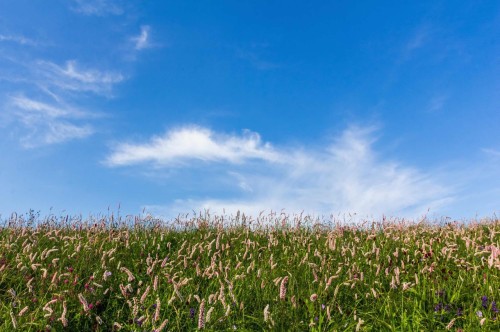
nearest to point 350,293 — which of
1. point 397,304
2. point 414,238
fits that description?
point 397,304

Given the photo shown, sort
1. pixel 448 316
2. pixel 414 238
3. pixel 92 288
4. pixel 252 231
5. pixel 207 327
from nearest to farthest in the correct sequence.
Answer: pixel 207 327
pixel 448 316
pixel 92 288
pixel 414 238
pixel 252 231

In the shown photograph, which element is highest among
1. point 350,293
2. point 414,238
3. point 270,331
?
point 414,238

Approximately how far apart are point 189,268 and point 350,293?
2597 mm

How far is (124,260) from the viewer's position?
759cm

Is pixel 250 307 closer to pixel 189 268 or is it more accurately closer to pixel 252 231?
pixel 189 268

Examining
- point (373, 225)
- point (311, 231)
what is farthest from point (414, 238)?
point (311, 231)

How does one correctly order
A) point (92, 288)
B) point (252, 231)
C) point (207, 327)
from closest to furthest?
1. point (207, 327)
2. point (92, 288)
3. point (252, 231)

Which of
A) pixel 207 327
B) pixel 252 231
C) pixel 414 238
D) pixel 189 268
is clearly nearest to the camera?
pixel 207 327

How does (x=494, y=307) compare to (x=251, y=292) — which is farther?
(x=251, y=292)

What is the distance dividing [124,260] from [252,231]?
11.2 ft

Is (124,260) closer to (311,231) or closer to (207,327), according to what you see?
(207,327)

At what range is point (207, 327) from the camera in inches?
199

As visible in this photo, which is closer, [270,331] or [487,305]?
[270,331]

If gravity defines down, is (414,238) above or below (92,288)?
above
